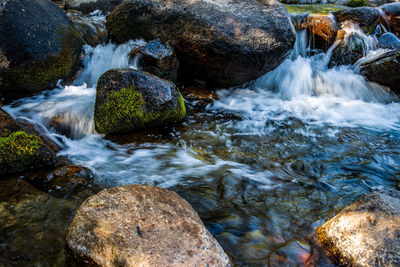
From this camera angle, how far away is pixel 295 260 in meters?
2.76

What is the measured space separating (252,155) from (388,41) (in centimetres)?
811

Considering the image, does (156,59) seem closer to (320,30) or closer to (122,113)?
(122,113)

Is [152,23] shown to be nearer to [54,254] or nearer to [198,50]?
[198,50]

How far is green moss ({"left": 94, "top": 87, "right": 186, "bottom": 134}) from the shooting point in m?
5.10

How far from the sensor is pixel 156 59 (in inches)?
261

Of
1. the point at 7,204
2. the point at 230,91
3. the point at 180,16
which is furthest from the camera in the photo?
the point at 230,91

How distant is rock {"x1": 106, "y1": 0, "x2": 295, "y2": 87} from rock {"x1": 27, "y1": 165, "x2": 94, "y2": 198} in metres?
4.14

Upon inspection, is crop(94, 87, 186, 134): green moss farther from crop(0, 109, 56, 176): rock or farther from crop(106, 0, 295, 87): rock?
A: crop(106, 0, 295, 87): rock

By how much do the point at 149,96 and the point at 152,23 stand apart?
2.75m

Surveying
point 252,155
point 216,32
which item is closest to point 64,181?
point 252,155

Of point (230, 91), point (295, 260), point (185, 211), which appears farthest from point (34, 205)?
point (230, 91)

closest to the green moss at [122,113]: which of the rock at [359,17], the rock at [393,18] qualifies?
the rock at [359,17]

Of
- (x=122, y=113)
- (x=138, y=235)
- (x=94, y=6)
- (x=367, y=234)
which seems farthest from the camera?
(x=94, y=6)

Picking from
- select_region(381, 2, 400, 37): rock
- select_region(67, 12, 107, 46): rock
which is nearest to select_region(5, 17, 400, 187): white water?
select_region(67, 12, 107, 46): rock
